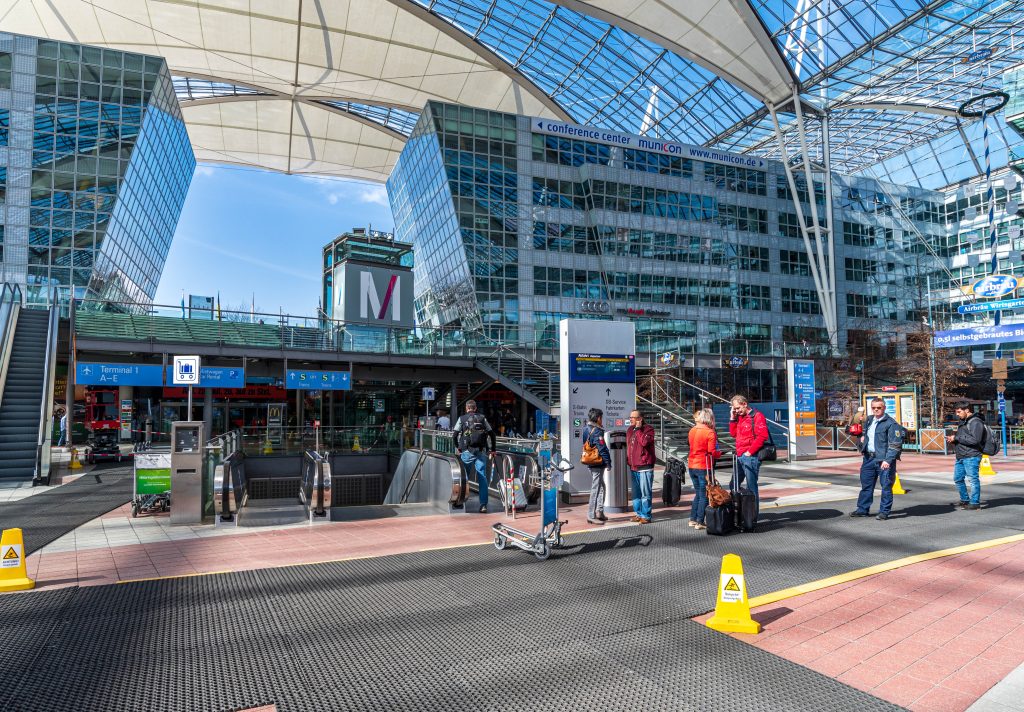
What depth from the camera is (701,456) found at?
892 centimetres

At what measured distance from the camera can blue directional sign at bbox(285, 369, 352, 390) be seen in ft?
86.4

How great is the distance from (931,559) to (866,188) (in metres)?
59.1

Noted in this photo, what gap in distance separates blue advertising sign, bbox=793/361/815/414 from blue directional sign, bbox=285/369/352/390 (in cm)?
1763

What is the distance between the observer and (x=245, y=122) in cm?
6019

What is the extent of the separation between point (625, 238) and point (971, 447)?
38.7 meters

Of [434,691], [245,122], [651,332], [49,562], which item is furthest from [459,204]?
[434,691]

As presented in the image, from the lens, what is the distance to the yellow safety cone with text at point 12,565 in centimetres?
623

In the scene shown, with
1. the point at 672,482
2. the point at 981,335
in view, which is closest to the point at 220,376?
the point at 672,482

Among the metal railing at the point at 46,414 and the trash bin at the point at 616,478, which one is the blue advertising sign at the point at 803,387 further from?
the metal railing at the point at 46,414

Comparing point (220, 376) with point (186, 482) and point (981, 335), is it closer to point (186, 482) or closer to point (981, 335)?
point (186, 482)

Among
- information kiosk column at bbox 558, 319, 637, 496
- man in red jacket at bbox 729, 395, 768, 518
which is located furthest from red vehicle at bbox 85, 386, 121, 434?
man in red jacket at bbox 729, 395, 768, 518

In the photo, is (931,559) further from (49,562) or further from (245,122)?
(245,122)

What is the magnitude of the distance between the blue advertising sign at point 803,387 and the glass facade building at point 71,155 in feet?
121

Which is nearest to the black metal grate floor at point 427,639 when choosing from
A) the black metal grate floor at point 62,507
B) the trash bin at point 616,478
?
the trash bin at point 616,478
